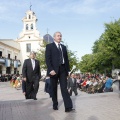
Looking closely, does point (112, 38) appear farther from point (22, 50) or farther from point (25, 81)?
point (22, 50)

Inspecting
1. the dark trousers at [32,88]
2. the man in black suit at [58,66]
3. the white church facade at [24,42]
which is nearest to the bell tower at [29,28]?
the white church facade at [24,42]

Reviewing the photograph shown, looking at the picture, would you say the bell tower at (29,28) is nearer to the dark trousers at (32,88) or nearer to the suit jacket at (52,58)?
the dark trousers at (32,88)

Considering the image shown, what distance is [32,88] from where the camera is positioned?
9023mm

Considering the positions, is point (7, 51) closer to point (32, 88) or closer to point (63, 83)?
point (32, 88)

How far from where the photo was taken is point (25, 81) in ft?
29.2

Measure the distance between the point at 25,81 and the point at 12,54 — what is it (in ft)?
192

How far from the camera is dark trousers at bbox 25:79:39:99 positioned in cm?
883

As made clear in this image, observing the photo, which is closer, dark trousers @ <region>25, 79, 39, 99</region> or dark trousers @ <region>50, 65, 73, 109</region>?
dark trousers @ <region>50, 65, 73, 109</region>

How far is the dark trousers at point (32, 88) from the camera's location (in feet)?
29.0

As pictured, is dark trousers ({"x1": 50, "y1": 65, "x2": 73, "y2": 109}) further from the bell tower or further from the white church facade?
the bell tower

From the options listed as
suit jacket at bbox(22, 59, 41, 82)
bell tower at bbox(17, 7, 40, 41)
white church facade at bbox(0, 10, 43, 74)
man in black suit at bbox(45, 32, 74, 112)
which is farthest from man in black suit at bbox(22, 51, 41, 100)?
bell tower at bbox(17, 7, 40, 41)

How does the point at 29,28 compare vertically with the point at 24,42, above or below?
above

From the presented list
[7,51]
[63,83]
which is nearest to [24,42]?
[7,51]

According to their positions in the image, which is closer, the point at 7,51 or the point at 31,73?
the point at 31,73
